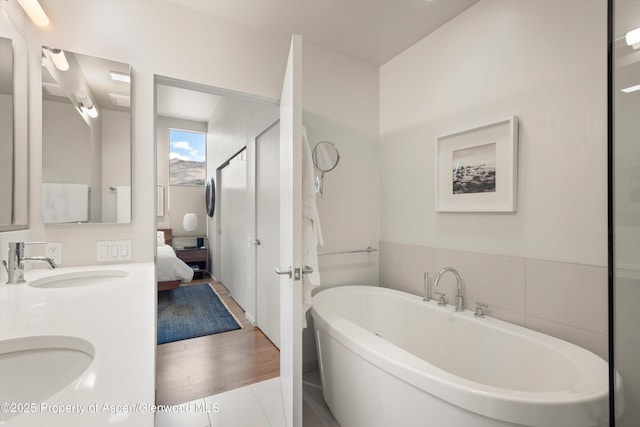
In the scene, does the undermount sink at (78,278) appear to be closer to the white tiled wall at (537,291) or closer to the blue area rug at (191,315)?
the blue area rug at (191,315)

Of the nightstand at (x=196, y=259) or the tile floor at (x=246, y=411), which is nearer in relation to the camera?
the tile floor at (x=246, y=411)

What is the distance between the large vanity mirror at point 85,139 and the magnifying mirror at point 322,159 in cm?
127

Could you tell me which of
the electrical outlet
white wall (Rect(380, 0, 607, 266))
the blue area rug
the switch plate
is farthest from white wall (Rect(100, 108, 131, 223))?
white wall (Rect(380, 0, 607, 266))

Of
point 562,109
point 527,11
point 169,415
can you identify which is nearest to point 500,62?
point 527,11

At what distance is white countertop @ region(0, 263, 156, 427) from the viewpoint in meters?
0.42

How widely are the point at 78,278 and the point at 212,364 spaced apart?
4.37 ft

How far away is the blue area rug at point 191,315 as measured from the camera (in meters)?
2.96

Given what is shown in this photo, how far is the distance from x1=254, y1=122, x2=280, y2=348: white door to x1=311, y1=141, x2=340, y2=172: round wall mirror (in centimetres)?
40

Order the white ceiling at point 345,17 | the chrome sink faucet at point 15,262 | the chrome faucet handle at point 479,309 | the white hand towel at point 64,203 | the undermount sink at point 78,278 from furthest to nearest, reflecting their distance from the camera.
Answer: the white ceiling at point 345,17 < the chrome faucet handle at point 479,309 < the white hand towel at point 64,203 < the undermount sink at point 78,278 < the chrome sink faucet at point 15,262

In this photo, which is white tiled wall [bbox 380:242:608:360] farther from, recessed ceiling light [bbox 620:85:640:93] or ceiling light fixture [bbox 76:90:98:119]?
ceiling light fixture [bbox 76:90:98:119]

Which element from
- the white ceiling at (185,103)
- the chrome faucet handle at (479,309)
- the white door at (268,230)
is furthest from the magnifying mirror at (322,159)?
the white ceiling at (185,103)

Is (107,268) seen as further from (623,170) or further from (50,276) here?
(623,170)

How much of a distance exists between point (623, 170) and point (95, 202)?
92.9 inches

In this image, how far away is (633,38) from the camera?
0.88 m
